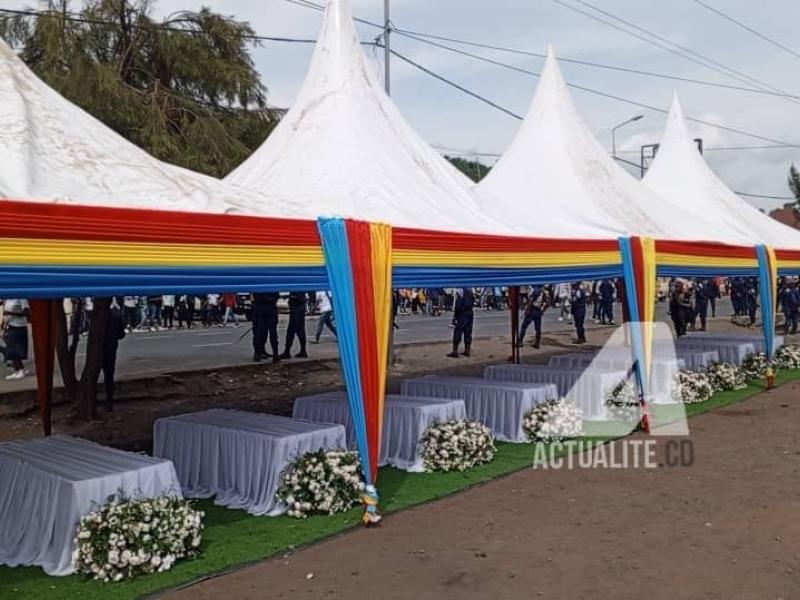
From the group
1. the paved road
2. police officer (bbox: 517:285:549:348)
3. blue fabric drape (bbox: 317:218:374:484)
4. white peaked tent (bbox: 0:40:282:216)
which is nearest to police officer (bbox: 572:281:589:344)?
police officer (bbox: 517:285:549:348)

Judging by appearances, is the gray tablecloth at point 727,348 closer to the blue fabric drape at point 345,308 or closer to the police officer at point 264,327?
the police officer at point 264,327

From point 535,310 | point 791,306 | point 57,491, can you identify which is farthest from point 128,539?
point 791,306

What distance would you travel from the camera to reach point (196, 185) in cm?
638

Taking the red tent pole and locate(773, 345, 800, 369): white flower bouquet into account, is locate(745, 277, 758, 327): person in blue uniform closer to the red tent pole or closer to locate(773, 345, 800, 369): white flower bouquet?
locate(773, 345, 800, 369): white flower bouquet

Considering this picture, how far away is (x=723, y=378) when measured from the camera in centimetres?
1357

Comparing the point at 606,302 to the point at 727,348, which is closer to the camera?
the point at 727,348

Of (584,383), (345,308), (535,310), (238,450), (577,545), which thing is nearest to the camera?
(577,545)

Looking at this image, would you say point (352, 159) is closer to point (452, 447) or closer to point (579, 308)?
point (452, 447)

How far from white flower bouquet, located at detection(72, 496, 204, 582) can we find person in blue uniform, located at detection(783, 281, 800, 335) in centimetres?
2357

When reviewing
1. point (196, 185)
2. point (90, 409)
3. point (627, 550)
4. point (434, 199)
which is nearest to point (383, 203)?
point (434, 199)

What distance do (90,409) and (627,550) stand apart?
7.81 metres

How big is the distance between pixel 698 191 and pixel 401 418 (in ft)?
32.7

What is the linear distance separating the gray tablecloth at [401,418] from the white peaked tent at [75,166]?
284 cm

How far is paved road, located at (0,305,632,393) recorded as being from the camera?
1590cm
